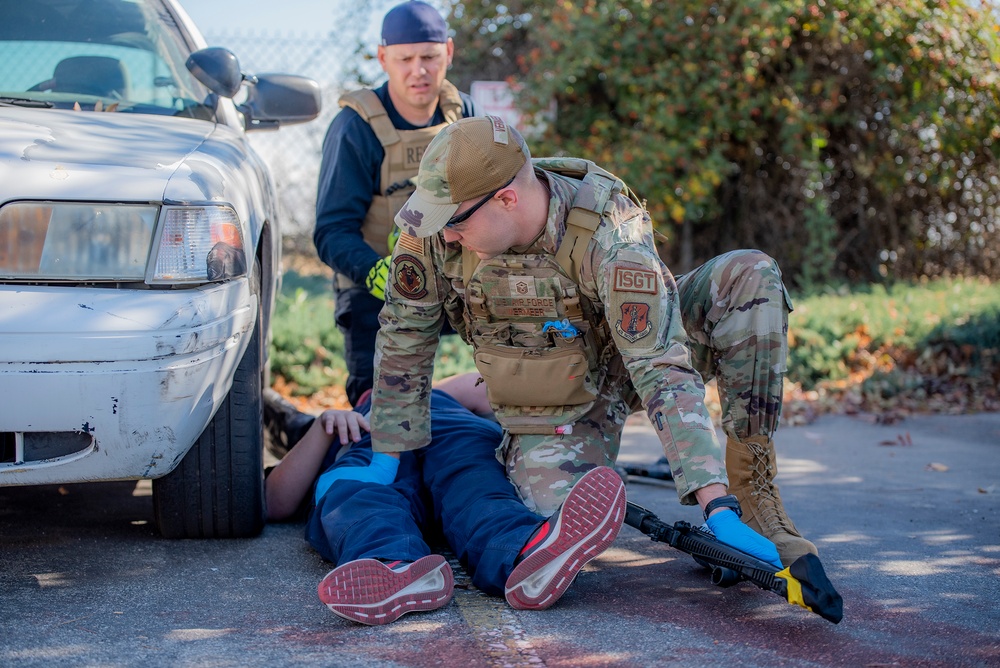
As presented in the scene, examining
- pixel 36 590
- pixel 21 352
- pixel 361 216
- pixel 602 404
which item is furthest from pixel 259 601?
pixel 361 216

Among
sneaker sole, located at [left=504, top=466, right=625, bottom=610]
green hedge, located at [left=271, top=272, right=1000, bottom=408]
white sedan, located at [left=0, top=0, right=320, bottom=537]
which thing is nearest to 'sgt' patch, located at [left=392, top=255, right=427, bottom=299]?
white sedan, located at [left=0, top=0, right=320, bottom=537]

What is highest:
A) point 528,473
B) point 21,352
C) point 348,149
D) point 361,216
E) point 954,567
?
point 348,149

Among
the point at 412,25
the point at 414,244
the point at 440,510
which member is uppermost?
the point at 412,25

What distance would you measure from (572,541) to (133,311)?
45.4 inches

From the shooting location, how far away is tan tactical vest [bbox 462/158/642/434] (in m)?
2.76

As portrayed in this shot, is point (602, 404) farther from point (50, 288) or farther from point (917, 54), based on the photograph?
point (917, 54)

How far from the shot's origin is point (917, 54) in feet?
27.0

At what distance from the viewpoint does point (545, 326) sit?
287 cm

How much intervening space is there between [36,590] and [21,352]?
2.20 feet

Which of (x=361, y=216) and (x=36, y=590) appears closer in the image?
(x=36, y=590)

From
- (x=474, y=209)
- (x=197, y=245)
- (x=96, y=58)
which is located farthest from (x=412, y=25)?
(x=197, y=245)

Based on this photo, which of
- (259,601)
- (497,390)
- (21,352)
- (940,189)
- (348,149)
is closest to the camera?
(21,352)

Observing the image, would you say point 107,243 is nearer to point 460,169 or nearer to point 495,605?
point 460,169

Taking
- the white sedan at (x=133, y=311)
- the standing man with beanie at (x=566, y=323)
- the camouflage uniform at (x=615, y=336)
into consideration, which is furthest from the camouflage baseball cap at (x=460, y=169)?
the white sedan at (x=133, y=311)
